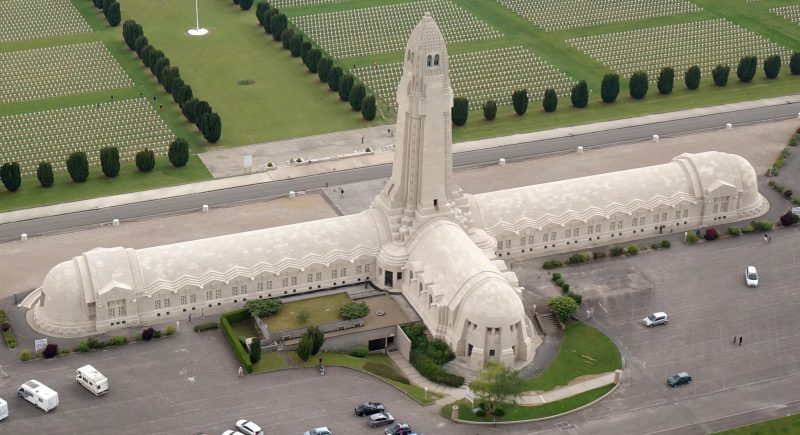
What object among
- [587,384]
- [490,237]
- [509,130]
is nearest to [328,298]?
[490,237]

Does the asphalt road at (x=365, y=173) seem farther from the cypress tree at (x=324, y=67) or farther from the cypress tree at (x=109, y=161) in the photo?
the cypress tree at (x=324, y=67)

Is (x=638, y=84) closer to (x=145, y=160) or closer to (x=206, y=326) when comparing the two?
(x=145, y=160)

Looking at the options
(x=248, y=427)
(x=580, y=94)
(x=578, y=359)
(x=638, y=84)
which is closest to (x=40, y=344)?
(x=248, y=427)

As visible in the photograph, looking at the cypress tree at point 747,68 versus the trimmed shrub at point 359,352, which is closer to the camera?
the trimmed shrub at point 359,352

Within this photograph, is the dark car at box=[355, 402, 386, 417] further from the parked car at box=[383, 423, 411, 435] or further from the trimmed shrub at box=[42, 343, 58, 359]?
the trimmed shrub at box=[42, 343, 58, 359]

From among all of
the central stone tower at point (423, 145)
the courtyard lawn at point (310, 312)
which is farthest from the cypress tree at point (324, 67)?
the courtyard lawn at point (310, 312)

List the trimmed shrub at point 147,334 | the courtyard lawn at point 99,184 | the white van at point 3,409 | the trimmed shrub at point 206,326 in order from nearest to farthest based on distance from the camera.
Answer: the white van at point 3,409
the trimmed shrub at point 147,334
the trimmed shrub at point 206,326
the courtyard lawn at point 99,184

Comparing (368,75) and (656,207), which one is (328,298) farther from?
(368,75)
